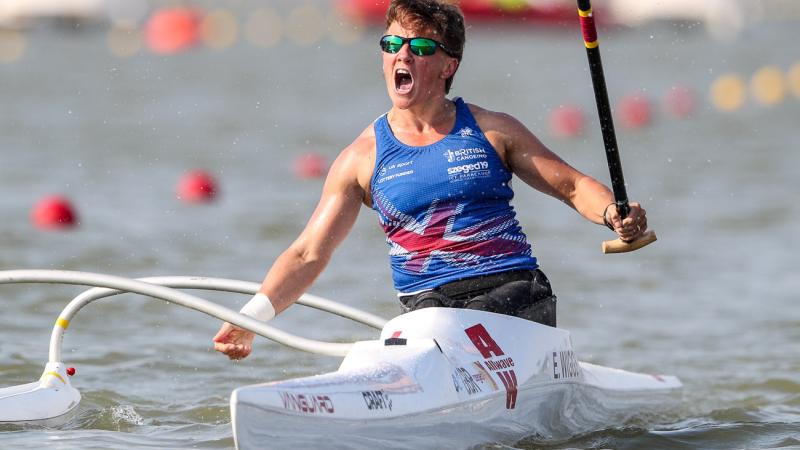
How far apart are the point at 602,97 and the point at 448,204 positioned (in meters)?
0.67

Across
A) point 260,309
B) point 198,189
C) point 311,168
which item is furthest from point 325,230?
point 311,168

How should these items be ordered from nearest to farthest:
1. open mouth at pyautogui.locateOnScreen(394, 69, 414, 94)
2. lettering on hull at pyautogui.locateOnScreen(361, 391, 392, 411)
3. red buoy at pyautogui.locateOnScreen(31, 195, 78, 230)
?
lettering on hull at pyautogui.locateOnScreen(361, 391, 392, 411) < open mouth at pyautogui.locateOnScreen(394, 69, 414, 94) < red buoy at pyautogui.locateOnScreen(31, 195, 78, 230)

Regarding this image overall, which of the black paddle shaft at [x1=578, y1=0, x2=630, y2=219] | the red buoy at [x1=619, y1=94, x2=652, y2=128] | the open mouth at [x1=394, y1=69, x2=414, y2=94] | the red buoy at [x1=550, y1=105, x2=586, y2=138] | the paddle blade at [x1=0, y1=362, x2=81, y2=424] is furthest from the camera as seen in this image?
the red buoy at [x1=619, y1=94, x2=652, y2=128]

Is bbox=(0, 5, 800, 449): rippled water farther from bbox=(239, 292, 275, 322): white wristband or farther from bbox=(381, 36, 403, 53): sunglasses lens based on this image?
bbox=(381, 36, 403, 53): sunglasses lens

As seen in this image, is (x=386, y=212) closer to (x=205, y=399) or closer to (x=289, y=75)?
(x=205, y=399)

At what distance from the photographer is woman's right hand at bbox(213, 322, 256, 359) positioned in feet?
17.1

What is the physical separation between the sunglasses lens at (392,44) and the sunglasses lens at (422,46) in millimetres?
43

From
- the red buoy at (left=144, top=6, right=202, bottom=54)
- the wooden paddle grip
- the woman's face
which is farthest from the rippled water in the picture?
the red buoy at (left=144, top=6, right=202, bottom=54)

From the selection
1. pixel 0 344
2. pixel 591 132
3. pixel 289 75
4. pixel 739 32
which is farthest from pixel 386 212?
pixel 739 32

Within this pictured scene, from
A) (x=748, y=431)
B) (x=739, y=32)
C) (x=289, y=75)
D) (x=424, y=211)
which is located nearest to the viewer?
(x=424, y=211)

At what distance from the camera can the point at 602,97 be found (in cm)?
505

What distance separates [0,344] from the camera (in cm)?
755

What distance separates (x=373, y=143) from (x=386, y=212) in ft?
0.87

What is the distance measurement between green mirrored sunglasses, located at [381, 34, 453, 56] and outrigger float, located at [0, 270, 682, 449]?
930 millimetres
